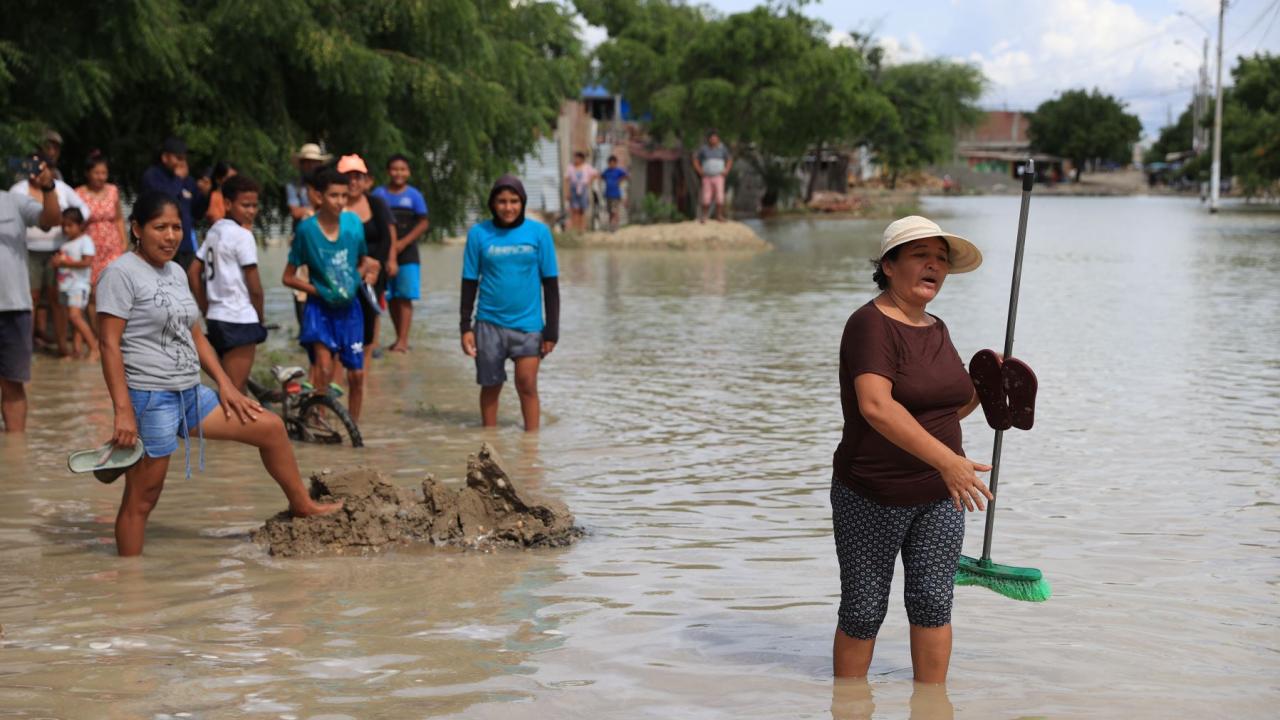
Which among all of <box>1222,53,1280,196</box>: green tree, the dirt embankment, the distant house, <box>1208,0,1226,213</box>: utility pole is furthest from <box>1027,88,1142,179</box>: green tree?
the dirt embankment

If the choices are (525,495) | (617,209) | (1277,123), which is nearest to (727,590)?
(525,495)

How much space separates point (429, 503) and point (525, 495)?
1.45ft

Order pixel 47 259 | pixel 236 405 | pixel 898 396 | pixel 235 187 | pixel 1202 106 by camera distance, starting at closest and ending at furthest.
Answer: pixel 898 396 → pixel 236 405 → pixel 235 187 → pixel 47 259 → pixel 1202 106

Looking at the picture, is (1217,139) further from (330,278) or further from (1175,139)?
(1175,139)

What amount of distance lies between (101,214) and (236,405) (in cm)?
720

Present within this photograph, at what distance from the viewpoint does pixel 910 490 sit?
181 inches

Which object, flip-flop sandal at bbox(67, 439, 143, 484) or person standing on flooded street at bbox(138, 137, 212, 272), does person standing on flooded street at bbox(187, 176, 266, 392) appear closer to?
flip-flop sandal at bbox(67, 439, 143, 484)

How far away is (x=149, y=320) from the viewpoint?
648 centimetres

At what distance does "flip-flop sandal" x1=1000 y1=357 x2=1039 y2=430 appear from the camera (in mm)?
4762

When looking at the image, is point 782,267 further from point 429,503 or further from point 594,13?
point 594,13

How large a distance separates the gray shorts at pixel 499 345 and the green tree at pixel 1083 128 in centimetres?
13614

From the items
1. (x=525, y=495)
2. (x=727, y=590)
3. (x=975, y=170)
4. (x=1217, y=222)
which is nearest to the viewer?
(x=727, y=590)

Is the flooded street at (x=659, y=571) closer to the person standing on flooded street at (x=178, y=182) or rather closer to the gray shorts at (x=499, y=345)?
the gray shorts at (x=499, y=345)

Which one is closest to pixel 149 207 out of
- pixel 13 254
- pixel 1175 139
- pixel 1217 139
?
pixel 13 254
